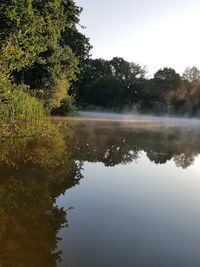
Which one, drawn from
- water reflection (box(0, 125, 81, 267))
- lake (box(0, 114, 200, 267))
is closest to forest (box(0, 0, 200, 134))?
water reflection (box(0, 125, 81, 267))

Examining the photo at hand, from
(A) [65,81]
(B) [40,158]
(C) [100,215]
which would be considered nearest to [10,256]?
(C) [100,215]

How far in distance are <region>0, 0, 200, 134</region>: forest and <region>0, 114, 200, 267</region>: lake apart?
4512mm

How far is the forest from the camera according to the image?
18.6m

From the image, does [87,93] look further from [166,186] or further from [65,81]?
[166,186]

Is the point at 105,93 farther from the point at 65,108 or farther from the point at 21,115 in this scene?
the point at 21,115

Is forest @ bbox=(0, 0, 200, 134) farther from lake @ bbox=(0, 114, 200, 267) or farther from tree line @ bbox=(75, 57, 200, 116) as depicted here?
lake @ bbox=(0, 114, 200, 267)

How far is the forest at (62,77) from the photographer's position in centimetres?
1865

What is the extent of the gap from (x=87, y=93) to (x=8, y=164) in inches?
2987

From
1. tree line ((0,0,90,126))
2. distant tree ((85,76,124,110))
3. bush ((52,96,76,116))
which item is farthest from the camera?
distant tree ((85,76,124,110))

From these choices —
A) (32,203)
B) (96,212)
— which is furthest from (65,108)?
(96,212)

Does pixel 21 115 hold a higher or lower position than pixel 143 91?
lower

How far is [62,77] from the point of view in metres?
36.8

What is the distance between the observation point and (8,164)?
1027 cm

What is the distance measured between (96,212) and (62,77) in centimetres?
3115
